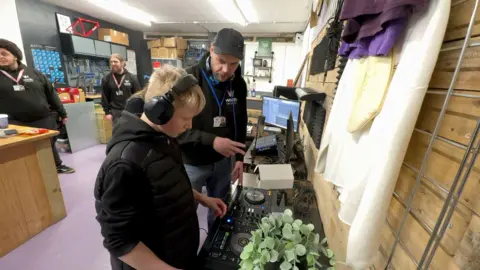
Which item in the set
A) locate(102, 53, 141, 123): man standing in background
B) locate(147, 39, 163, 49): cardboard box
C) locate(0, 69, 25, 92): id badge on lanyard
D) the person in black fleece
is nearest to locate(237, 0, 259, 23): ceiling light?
locate(102, 53, 141, 123): man standing in background

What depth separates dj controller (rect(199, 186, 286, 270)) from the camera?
0.83 m

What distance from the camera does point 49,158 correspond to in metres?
2.01

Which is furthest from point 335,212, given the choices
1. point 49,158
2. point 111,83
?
point 111,83

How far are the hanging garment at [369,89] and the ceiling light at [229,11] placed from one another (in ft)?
13.0

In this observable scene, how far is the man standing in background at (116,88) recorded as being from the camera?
3.38 m

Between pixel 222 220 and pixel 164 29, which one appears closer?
pixel 222 220

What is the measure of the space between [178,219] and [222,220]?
0.29m

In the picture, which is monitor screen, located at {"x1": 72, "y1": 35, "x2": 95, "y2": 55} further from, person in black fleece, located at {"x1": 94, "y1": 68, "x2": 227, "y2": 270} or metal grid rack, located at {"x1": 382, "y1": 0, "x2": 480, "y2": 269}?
metal grid rack, located at {"x1": 382, "y1": 0, "x2": 480, "y2": 269}

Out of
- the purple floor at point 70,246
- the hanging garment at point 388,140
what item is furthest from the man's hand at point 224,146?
the purple floor at point 70,246

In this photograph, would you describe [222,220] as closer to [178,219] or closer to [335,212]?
[178,219]

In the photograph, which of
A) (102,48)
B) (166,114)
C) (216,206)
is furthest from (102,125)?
(166,114)

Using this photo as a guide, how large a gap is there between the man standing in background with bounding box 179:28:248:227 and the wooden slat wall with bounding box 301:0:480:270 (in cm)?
86

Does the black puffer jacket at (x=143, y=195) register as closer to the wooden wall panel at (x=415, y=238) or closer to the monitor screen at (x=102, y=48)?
the wooden wall panel at (x=415, y=238)

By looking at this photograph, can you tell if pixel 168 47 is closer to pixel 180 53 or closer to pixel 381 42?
pixel 180 53
